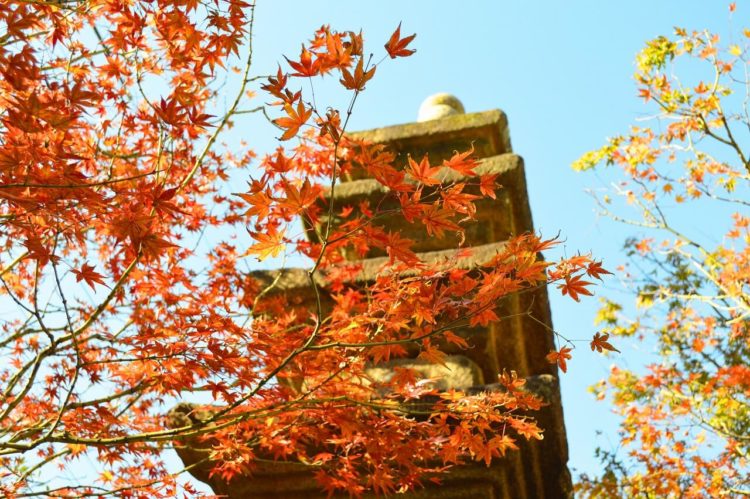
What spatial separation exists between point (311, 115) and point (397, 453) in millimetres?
1658

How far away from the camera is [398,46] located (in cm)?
235

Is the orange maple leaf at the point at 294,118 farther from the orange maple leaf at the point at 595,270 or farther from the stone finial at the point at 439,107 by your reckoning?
the stone finial at the point at 439,107

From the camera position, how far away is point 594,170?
445 inches

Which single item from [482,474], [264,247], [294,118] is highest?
[294,118]

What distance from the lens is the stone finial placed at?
5.06 m

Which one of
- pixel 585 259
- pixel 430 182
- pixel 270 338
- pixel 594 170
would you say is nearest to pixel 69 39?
pixel 270 338

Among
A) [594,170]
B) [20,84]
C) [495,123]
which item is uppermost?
[594,170]

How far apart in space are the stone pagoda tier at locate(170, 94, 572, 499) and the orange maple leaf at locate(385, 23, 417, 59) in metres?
1.14

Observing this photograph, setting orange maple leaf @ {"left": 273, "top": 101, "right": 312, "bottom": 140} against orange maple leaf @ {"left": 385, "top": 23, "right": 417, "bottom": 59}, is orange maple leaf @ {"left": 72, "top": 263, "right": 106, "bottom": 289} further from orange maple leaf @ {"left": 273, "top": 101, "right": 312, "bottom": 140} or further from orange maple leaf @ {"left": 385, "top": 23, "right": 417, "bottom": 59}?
orange maple leaf @ {"left": 385, "top": 23, "right": 417, "bottom": 59}

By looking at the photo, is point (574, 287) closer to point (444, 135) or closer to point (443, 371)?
point (443, 371)

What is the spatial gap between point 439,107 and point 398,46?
2.83m

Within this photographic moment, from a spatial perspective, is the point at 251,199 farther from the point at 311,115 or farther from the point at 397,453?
the point at 397,453

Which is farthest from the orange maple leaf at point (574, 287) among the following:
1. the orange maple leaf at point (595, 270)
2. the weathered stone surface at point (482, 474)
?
the weathered stone surface at point (482, 474)

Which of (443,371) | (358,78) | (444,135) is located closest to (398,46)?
(358,78)
